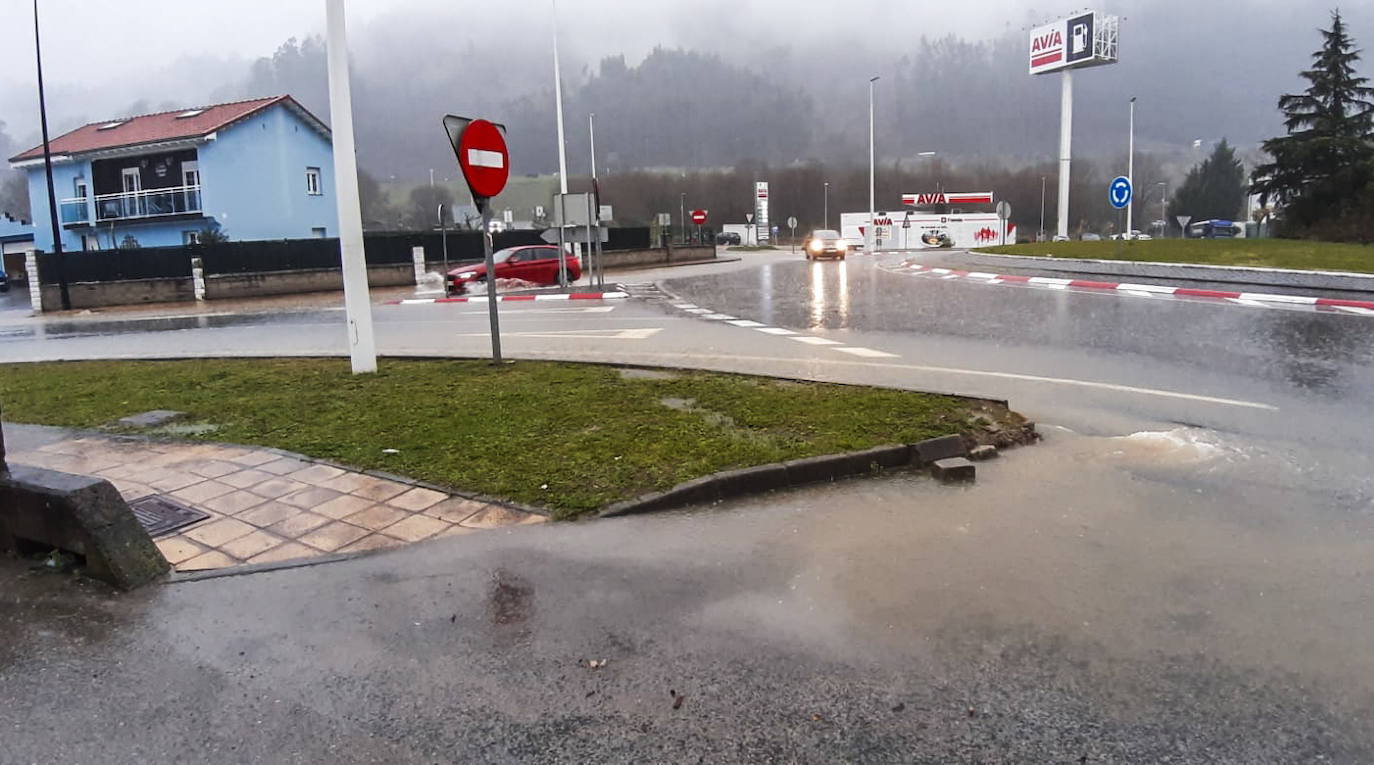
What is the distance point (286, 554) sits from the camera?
173 inches

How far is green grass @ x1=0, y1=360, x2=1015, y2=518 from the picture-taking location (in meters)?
5.58

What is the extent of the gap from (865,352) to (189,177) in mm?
39057

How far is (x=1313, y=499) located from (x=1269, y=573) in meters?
1.49

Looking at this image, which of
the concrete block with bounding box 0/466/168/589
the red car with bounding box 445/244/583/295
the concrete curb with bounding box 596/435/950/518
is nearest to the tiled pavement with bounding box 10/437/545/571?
the concrete block with bounding box 0/466/168/589

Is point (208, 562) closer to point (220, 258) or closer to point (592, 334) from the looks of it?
point (592, 334)

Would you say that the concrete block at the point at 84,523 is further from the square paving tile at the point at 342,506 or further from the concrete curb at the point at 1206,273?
the concrete curb at the point at 1206,273

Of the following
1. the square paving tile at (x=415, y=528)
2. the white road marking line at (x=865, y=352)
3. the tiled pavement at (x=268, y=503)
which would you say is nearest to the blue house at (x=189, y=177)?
the white road marking line at (x=865, y=352)

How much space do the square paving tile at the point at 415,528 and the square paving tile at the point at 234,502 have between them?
3.42ft

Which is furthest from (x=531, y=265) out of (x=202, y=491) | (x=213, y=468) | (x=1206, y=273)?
(x=202, y=491)

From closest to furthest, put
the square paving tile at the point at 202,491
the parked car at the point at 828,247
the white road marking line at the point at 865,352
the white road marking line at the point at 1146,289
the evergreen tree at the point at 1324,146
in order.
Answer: the square paving tile at the point at 202,491, the white road marking line at the point at 865,352, the white road marking line at the point at 1146,289, the evergreen tree at the point at 1324,146, the parked car at the point at 828,247

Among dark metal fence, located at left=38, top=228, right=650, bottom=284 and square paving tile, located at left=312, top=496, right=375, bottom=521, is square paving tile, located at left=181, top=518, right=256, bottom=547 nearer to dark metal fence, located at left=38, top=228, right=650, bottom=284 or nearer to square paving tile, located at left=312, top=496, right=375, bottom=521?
square paving tile, located at left=312, top=496, right=375, bottom=521

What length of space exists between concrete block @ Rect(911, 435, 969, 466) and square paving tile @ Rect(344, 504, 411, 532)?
3360 mm

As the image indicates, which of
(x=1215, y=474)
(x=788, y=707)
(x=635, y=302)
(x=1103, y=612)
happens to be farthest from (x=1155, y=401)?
(x=635, y=302)

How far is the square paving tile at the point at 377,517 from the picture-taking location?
15.6 feet
